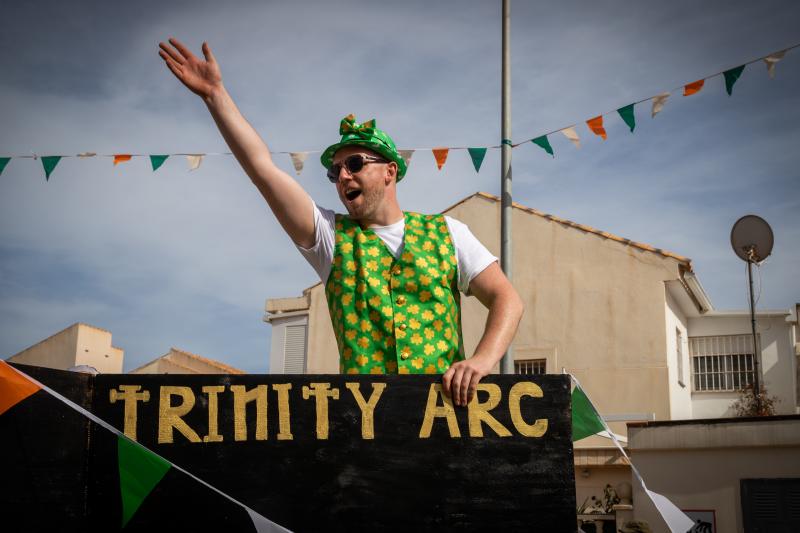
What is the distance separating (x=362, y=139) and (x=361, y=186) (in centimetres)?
17

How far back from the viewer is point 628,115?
9086 mm

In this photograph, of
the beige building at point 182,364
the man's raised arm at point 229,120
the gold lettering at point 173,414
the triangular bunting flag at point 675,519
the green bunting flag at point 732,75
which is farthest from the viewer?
the beige building at point 182,364

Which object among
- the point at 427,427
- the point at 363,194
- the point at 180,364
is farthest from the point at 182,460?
the point at 180,364

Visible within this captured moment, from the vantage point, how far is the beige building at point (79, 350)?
90.3ft

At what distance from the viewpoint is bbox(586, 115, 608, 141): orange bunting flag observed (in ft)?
30.8

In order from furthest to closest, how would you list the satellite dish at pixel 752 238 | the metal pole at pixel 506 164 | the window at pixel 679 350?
the window at pixel 679 350 < the satellite dish at pixel 752 238 < the metal pole at pixel 506 164

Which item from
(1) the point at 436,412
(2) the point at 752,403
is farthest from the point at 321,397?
(2) the point at 752,403

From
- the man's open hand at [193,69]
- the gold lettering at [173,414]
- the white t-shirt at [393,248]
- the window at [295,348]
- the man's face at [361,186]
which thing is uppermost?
the window at [295,348]

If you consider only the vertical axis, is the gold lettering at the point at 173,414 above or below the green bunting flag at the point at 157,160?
below

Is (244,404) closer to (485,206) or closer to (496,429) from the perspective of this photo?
(496,429)

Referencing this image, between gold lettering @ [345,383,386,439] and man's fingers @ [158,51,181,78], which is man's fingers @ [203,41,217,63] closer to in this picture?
man's fingers @ [158,51,181,78]

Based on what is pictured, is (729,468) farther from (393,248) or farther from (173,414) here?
(173,414)

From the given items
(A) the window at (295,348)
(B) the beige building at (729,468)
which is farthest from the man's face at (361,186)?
(A) the window at (295,348)

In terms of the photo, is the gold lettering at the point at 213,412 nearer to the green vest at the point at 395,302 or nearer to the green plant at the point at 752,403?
the green vest at the point at 395,302
